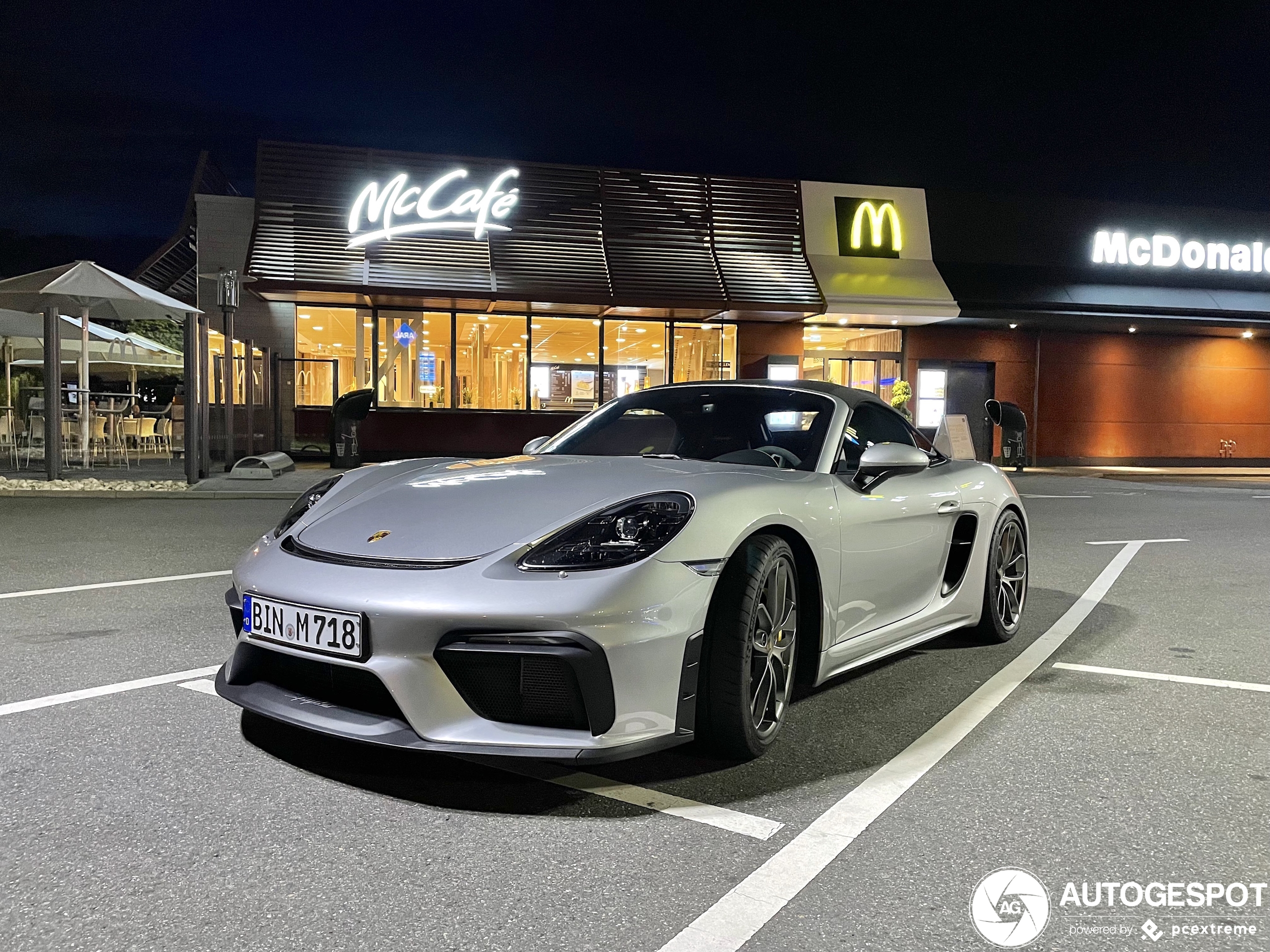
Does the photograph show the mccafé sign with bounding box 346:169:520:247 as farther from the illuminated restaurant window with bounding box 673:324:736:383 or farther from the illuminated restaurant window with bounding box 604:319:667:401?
the illuminated restaurant window with bounding box 673:324:736:383

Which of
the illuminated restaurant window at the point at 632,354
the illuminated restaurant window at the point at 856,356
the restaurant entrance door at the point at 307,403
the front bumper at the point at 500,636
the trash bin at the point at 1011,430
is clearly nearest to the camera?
the front bumper at the point at 500,636

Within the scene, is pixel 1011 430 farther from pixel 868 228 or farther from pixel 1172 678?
pixel 1172 678

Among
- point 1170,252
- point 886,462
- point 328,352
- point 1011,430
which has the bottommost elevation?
point 1011,430

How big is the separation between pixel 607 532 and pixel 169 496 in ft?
37.2

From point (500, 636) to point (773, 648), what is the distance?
1.04 metres

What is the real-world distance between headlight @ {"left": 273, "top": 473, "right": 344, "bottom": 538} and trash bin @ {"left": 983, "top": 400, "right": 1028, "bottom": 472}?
1814cm

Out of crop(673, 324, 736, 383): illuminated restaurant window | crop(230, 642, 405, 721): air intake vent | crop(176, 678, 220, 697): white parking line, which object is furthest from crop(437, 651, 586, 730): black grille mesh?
crop(673, 324, 736, 383): illuminated restaurant window

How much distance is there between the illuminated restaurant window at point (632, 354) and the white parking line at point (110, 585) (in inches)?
604

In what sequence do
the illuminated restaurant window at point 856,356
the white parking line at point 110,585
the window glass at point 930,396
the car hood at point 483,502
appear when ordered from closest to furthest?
1. the car hood at point 483,502
2. the white parking line at point 110,585
3. the illuminated restaurant window at point 856,356
4. the window glass at point 930,396

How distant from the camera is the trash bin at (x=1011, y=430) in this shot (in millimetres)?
21109

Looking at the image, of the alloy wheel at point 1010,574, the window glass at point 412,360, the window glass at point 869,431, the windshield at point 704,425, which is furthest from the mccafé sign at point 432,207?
the alloy wheel at point 1010,574

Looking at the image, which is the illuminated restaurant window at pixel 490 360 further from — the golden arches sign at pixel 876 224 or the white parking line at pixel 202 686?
the white parking line at pixel 202 686

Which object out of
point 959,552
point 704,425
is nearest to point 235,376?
point 704,425

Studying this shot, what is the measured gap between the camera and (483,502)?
3303 millimetres
